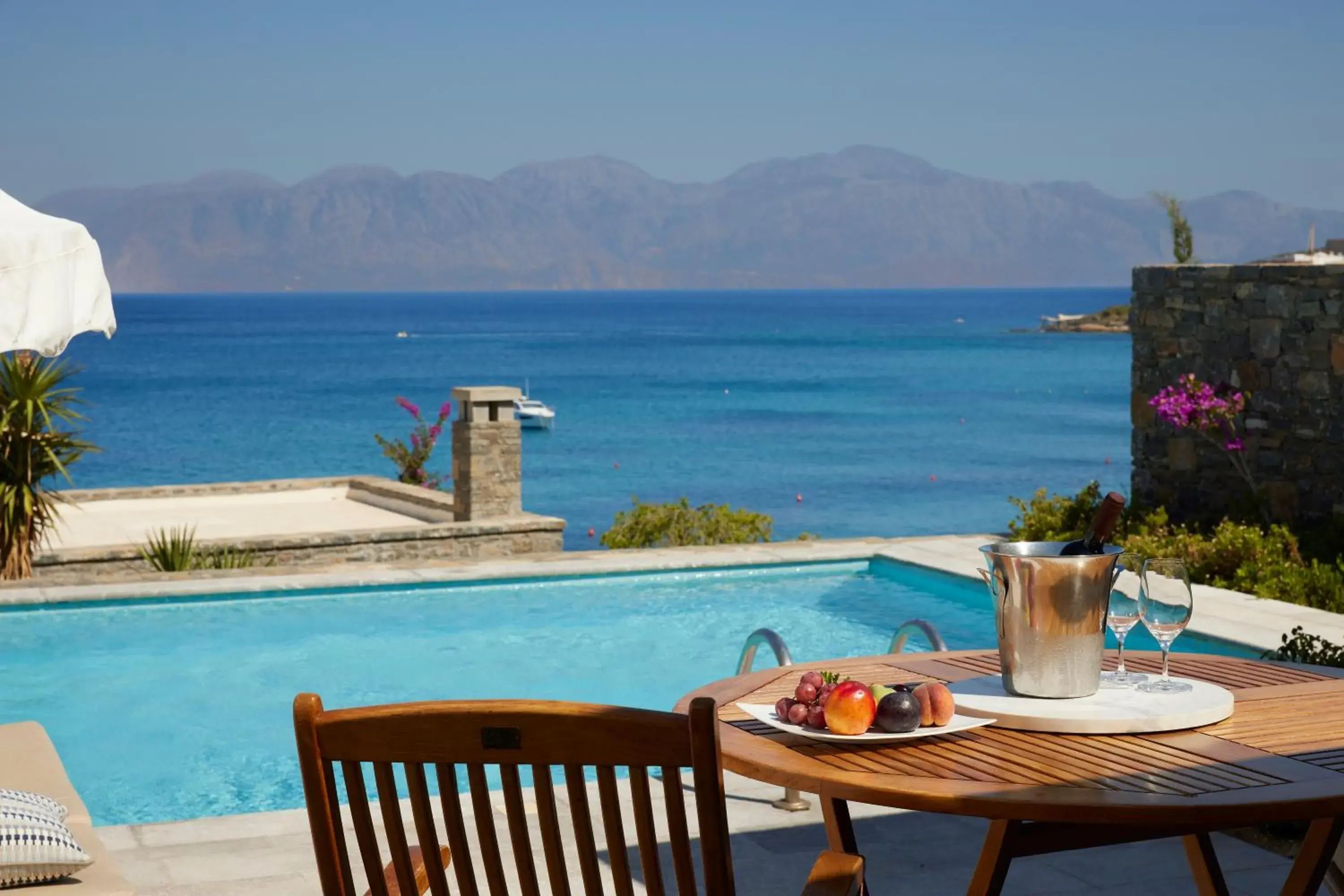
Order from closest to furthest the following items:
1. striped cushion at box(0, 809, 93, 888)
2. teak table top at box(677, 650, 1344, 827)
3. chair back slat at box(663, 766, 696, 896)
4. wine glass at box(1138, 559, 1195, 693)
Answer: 1. chair back slat at box(663, 766, 696, 896)
2. teak table top at box(677, 650, 1344, 827)
3. wine glass at box(1138, 559, 1195, 693)
4. striped cushion at box(0, 809, 93, 888)

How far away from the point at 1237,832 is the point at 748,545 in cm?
621

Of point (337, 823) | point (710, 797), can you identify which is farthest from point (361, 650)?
point (710, 797)

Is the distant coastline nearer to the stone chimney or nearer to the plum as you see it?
the stone chimney

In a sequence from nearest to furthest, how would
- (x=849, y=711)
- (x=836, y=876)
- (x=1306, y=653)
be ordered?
1. (x=836, y=876)
2. (x=849, y=711)
3. (x=1306, y=653)

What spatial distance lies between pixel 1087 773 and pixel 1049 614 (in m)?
0.35

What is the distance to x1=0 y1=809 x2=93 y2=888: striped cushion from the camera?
3.24 meters

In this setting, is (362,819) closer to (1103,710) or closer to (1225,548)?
(1103,710)

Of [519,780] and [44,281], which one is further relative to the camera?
[44,281]

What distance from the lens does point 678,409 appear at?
4856cm

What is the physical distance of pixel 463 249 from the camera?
185 m

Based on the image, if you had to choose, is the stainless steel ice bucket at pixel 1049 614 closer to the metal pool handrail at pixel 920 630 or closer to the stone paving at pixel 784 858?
the stone paving at pixel 784 858

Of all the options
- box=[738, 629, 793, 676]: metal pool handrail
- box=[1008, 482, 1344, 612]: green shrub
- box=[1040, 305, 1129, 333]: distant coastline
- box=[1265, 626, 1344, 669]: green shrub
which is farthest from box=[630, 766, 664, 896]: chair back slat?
box=[1040, 305, 1129, 333]: distant coastline

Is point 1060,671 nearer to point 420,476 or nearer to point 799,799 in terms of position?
point 799,799

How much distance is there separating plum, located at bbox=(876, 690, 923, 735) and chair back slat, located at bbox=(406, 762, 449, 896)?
0.83m
